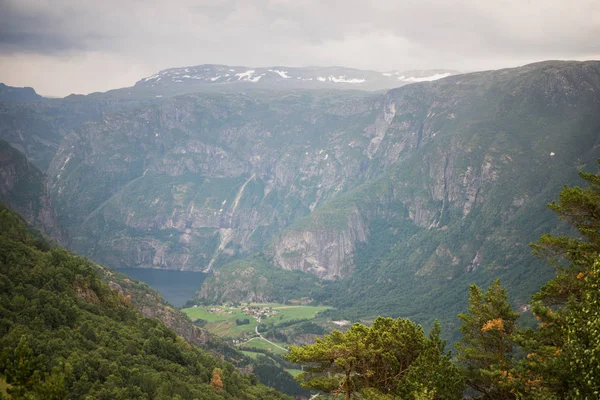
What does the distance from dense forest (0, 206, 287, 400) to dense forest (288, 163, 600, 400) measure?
106 ft

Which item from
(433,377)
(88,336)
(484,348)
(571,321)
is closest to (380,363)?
(433,377)

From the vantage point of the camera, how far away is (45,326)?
268 feet

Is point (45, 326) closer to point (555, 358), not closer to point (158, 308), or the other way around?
point (555, 358)

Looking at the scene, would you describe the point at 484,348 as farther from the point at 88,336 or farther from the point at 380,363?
the point at 88,336

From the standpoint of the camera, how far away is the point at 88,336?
87.9m

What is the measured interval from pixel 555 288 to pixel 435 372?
39.6 feet

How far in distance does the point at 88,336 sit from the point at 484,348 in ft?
231

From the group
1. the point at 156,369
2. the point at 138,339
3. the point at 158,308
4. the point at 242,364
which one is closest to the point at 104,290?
the point at 138,339

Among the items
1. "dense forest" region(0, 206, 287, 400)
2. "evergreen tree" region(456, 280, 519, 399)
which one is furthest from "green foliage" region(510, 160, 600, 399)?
"dense forest" region(0, 206, 287, 400)

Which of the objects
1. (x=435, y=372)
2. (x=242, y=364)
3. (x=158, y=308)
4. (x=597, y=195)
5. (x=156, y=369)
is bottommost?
(x=242, y=364)

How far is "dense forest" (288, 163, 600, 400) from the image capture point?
3506 centimetres

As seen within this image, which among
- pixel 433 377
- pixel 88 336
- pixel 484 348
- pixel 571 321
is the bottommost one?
pixel 88 336

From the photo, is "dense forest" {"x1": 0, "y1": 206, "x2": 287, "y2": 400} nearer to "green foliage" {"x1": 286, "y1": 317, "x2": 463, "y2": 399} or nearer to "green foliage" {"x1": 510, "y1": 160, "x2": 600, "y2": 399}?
"green foliage" {"x1": 286, "y1": 317, "x2": 463, "y2": 399}

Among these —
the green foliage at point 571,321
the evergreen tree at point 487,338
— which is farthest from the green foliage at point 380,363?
the green foliage at point 571,321
